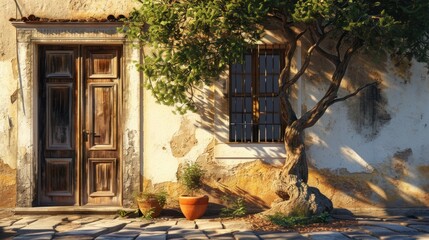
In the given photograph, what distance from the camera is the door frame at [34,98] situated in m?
9.15

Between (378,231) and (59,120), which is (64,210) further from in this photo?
(378,231)

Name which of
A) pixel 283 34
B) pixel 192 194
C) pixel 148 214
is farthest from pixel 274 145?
pixel 148 214

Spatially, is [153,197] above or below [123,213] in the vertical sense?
above

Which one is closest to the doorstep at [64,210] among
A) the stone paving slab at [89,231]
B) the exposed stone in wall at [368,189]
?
the stone paving slab at [89,231]

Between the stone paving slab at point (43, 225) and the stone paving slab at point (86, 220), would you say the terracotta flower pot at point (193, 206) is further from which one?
the stone paving slab at point (43, 225)

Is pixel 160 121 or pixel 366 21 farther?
pixel 160 121

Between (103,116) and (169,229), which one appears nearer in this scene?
(169,229)

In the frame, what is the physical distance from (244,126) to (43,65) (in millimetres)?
3519

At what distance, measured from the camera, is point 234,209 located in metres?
9.06

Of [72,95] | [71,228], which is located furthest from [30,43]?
[71,228]

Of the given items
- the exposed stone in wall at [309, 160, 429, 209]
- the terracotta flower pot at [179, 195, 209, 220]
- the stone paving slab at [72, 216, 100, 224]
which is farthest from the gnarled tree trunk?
the stone paving slab at [72, 216, 100, 224]

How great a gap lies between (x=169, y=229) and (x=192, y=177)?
4.12 ft

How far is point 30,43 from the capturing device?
30.1 ft

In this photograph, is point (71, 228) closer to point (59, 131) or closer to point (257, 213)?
point (59, 131)
